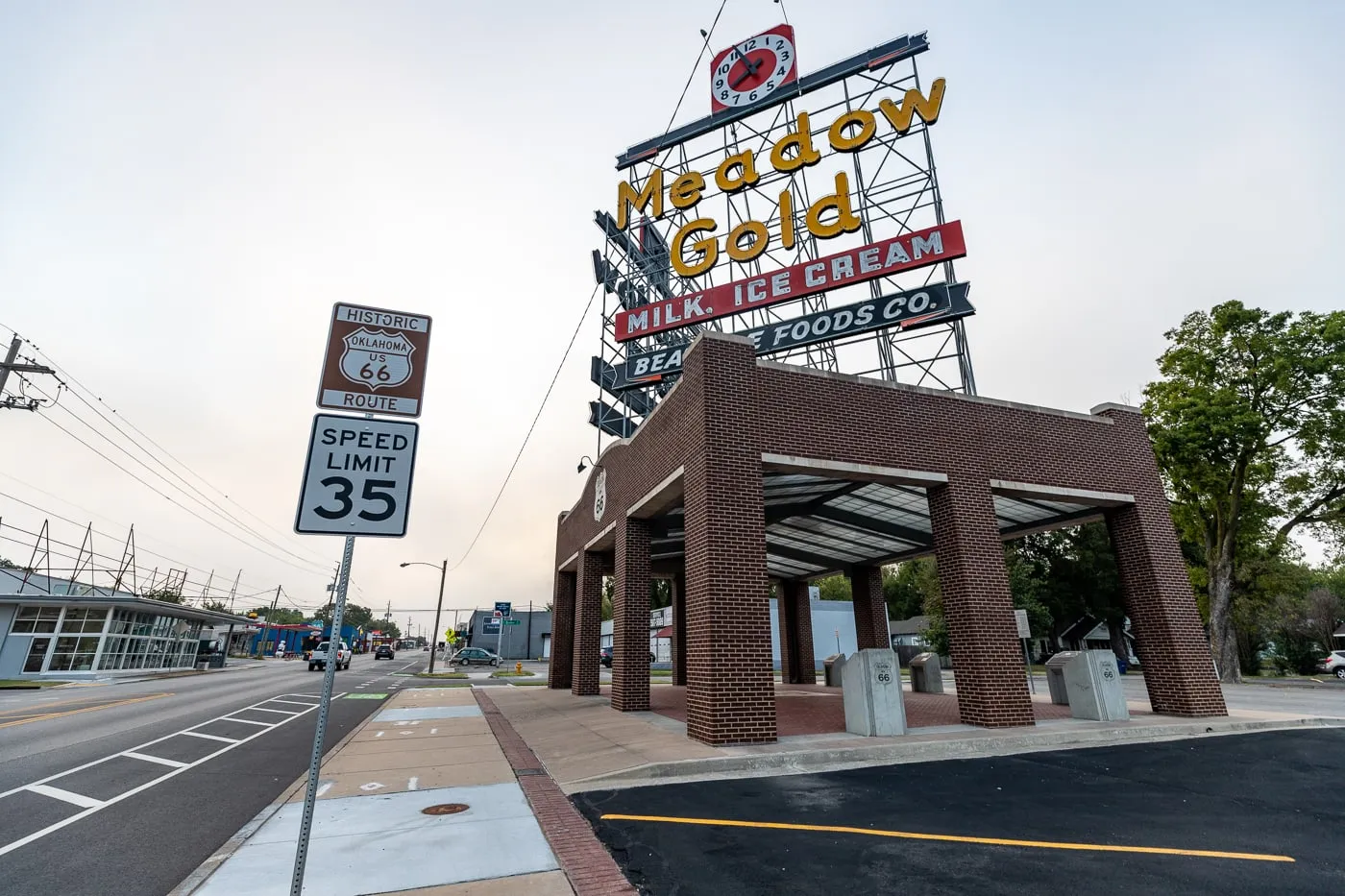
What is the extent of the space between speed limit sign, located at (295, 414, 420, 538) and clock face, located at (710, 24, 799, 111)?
22.7 m

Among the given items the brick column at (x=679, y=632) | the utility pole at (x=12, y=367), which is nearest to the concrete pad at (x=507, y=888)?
the brick column at (x=679, y=632)

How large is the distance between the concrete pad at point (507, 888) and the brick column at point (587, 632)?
14.6 meters

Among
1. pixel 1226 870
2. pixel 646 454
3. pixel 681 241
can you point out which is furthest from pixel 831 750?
pixel 681 241

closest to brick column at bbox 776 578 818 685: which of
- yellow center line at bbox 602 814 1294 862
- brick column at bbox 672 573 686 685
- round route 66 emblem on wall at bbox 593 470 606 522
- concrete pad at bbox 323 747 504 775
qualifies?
brick column at bbox 672 573 686 685

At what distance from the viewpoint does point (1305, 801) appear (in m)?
6.68

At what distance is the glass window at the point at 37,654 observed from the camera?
3231 centimetres

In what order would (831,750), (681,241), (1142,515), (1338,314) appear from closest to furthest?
1. (831,750)
2. (1142,515)
3. (681,241)
4. (1338,314)

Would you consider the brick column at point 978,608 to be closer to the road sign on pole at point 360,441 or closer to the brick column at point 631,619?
the brick column at point 631,619

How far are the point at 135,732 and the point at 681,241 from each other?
19.9 m

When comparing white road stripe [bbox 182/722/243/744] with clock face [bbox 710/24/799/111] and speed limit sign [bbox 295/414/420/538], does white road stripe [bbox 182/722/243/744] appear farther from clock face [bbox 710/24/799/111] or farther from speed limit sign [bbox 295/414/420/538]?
clock face [bbox 710/24/799/111]

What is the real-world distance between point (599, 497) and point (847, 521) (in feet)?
24.3

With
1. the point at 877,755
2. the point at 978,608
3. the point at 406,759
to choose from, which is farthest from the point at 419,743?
the point at 978,608

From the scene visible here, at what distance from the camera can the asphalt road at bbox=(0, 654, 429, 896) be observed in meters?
5.28

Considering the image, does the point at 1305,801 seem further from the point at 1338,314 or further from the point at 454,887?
the point at 1338,314
